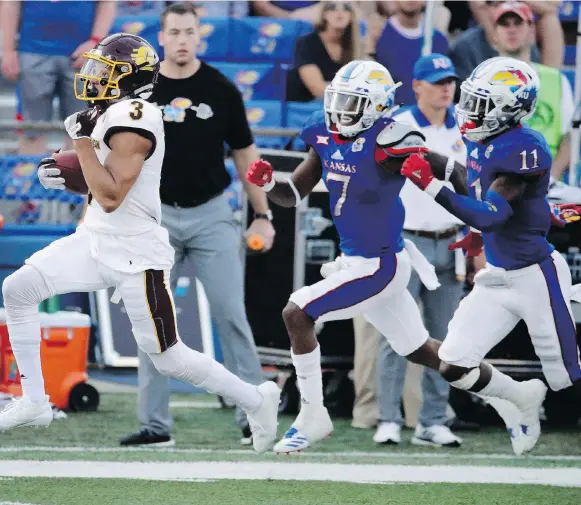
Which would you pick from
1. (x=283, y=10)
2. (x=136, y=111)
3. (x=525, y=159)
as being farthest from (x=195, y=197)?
(x=283, y=10)

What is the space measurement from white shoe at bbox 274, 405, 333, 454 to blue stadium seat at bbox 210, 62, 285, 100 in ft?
14.1

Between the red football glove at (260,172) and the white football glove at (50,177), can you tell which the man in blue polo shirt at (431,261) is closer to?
the red football glove at (260,172)

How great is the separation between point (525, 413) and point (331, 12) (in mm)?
3602

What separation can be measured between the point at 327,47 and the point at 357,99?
321 centimetres

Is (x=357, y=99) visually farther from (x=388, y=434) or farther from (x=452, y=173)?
(x=388, y=434)

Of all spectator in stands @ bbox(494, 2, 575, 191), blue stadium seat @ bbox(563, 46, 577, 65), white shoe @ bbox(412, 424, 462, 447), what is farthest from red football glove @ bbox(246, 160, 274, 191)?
blue stadium seat @ bbox(563, 46, 577, 65)

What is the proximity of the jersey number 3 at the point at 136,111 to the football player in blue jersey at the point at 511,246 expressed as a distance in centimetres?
112

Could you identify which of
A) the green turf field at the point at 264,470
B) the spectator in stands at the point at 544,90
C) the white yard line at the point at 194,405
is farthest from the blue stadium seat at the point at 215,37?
the green turf field at the point at 264,470

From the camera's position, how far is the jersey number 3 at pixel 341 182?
567 centimetres

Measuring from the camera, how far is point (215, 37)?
386 inches

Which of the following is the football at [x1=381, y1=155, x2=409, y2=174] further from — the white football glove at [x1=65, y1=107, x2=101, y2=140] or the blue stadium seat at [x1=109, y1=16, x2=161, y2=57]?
the blue stadium seat at [x1=109, y1=16, x2=161, y2=57]

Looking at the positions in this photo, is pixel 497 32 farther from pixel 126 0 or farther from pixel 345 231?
pixel 126 0

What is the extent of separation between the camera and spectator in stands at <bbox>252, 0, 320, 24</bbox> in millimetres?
9914

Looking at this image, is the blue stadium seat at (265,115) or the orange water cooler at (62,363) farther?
the blue stadium seat at (265,115)
